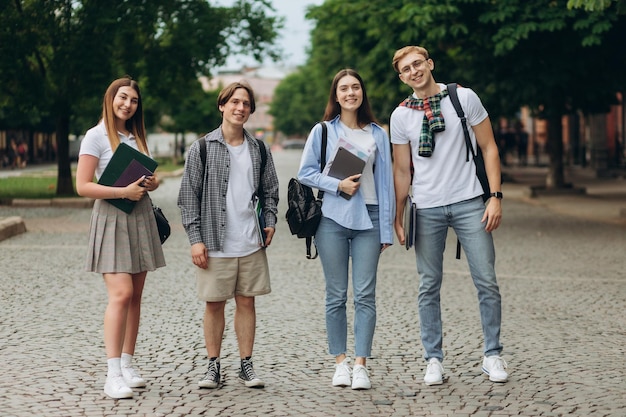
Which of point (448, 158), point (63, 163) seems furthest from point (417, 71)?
point (63, 163)

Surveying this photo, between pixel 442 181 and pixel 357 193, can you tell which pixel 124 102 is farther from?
pixel 442 181

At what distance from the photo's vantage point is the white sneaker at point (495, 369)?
20.2 ft

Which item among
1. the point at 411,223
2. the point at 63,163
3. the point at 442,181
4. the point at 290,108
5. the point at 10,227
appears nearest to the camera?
the point at 442,181

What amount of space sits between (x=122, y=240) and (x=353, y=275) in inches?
49.6

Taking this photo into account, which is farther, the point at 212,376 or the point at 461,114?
the point at 461,114

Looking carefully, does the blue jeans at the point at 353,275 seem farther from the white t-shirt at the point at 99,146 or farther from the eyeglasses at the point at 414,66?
the white t-shirt at the point at 99,146

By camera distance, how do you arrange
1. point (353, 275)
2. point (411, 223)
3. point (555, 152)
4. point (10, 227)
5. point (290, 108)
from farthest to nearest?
1. point (290, 108)
2. point (555, 152)
3. point (10, 227)
4. point (411, 223)
5. point (353, 275)

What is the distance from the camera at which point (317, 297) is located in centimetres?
995

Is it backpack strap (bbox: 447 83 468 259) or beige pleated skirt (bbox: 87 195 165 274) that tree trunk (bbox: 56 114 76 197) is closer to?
beige pleated skirt (bbox: 87 195 165 274)

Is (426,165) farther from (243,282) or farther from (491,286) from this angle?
(243,282)

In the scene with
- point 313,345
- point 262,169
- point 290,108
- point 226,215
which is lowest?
point 313,345

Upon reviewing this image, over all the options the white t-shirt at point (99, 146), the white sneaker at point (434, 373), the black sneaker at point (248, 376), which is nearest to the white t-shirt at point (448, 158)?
the white sneaker at point (434, 373)

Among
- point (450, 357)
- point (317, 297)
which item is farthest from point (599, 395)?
point (317, 297)

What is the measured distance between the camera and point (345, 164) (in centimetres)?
602
